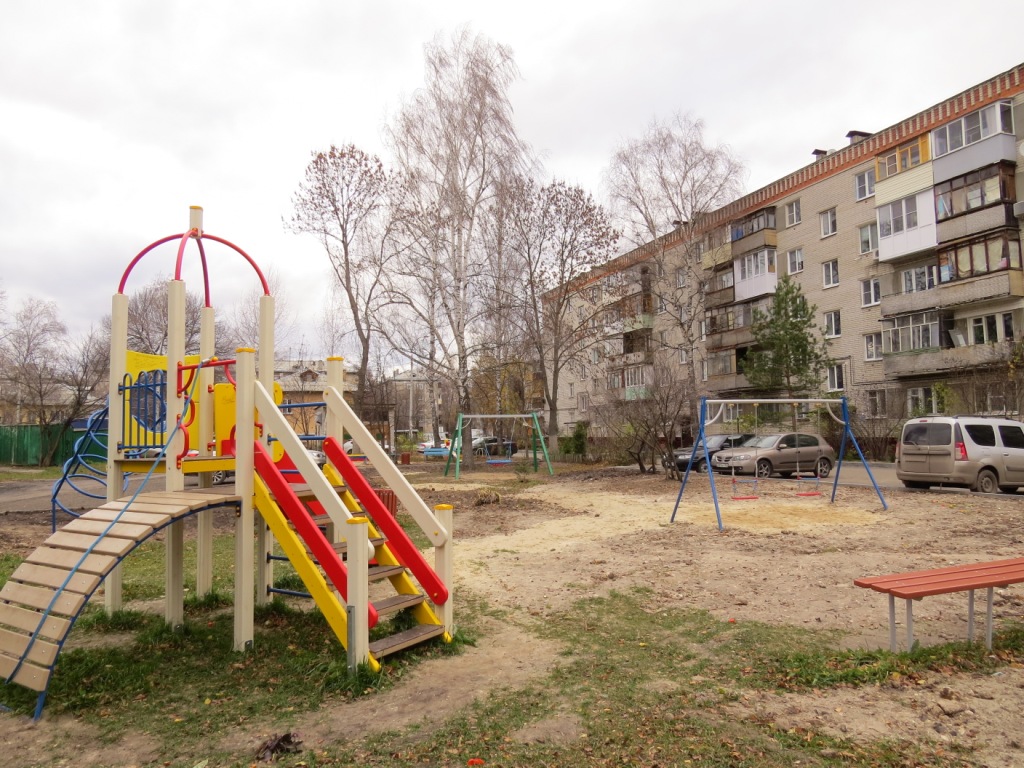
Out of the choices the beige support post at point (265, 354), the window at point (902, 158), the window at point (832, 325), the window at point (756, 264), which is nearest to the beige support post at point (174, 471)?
the beige support post at point (265, 354)

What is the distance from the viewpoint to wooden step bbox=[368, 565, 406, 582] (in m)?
4.94

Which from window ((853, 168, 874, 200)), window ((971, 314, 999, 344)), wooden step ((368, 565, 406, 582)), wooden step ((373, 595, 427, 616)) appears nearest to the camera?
wooden step ((373, 595, 427, 616))

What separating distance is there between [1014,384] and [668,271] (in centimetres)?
1682

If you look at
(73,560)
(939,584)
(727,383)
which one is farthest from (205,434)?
(727,383)

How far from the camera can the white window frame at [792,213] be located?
118 ft

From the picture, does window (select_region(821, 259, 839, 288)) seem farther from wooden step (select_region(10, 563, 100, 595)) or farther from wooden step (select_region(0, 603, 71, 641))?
wooden step (select_region(0, 603, 71, 641))

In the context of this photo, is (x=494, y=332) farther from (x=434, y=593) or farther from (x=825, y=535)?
(x=434, y=593)

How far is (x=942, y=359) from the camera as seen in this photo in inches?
1097

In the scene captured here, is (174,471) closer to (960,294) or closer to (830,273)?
(960,294)

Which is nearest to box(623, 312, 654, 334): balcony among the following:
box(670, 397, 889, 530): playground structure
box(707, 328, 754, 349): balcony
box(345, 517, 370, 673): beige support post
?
box(707, 328, 754, 349): balcony

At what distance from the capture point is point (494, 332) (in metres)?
27.8

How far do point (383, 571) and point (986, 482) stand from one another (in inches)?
585

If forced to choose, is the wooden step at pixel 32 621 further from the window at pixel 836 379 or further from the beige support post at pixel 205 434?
the window at pixel 836 379

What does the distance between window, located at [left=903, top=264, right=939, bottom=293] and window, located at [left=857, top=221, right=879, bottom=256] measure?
6.60ft
